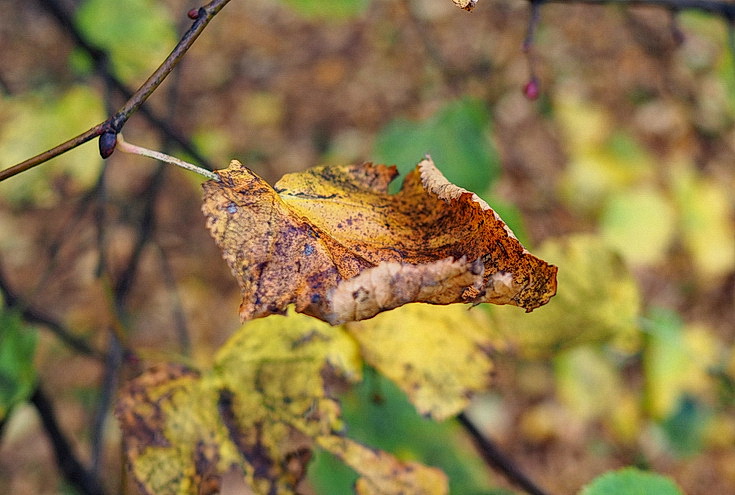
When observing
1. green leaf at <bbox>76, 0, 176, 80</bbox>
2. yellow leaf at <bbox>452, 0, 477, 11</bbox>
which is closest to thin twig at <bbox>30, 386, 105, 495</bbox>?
green leaf at <bbox>76, 0, 176, 80</bbox>

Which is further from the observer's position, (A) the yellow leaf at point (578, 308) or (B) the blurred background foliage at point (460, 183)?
(B) the blurred background foliage at point (460, 183)

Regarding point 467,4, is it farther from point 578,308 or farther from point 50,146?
point 50,146

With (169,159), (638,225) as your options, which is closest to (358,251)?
(169,159)

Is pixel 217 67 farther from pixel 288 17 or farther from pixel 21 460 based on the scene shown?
pixel 21 460

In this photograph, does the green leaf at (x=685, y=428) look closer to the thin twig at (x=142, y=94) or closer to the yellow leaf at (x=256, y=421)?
the yellow leaf at (x=256, y=421)

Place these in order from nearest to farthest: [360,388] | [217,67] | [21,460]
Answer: [360,388] → [21,460] → [217,67]

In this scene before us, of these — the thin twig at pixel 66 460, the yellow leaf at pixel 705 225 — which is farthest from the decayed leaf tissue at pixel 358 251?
the yellow leaf at pixel 705 225

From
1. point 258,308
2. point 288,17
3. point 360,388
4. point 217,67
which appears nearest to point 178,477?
point 258,308
